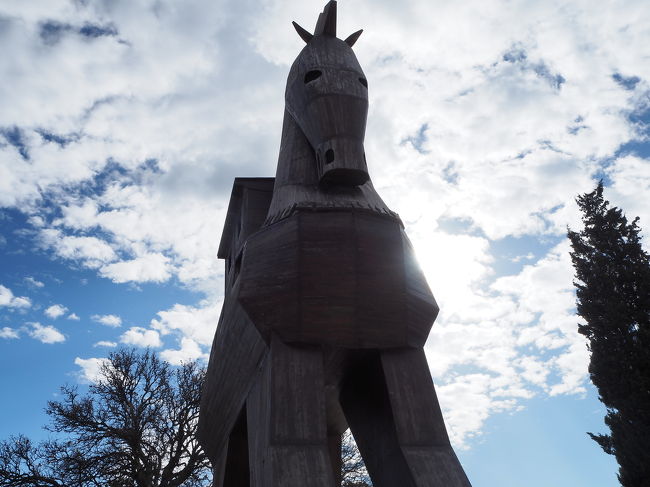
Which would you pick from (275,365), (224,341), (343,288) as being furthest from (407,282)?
(224,341)

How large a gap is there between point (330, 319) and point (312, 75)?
11.0 ft

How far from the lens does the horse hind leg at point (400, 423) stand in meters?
5.24

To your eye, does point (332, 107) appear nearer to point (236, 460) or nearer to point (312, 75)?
point (312, 75)

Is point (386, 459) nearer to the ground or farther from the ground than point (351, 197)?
nearer to the ground

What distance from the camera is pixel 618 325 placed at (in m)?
14.2

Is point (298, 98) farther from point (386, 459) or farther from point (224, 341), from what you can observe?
point (386, 459)

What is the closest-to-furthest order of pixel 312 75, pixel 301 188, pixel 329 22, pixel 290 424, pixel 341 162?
1. pixel 290 424
2. pixel 341 162
3. pixel 301 188
4. pixel 312 75
5. pixel 329 22

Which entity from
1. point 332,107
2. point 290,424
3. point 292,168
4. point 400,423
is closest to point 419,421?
point 400,423

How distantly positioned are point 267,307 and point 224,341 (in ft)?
6.82

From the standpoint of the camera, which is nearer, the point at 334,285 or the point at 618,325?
the point at 334,285

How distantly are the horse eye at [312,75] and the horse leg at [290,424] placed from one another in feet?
11.6

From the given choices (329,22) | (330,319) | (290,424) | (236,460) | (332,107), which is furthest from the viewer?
(236,460)

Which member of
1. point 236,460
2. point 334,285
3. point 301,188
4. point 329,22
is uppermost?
point 329,22

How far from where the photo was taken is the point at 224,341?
764cm
